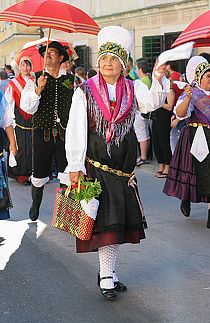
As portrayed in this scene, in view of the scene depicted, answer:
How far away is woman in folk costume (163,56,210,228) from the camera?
21.4 ft

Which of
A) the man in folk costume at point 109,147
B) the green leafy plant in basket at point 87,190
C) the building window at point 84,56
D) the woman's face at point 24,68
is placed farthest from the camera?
A: the building window at point 84,56

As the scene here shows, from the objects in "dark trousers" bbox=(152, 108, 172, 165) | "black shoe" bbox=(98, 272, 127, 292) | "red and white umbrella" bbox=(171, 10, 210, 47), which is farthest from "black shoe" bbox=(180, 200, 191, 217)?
"dark trousers" bbox=(152, 108, 172, 165)

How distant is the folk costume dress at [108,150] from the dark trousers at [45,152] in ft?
6.54

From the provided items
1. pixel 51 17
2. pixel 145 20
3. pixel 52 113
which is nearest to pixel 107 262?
pixel 52 113

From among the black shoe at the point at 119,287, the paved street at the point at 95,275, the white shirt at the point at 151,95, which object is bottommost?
the paved street at the point at 95,275

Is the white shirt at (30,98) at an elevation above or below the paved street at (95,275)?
above

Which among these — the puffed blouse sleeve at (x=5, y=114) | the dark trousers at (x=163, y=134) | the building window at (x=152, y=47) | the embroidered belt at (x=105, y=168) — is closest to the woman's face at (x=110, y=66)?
the embroidered belt at (x=105, y=168)

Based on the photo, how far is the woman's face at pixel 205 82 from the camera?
6.57 metres

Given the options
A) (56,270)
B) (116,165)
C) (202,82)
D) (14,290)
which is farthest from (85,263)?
(202,82)

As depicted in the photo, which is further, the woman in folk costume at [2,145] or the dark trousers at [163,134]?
the dark trousers at [163,134]

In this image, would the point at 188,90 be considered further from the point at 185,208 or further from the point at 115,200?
the point at 115,200

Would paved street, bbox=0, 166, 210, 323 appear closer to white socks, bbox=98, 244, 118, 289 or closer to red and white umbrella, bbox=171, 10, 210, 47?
white socks, bbox=98, 244, 118, 289

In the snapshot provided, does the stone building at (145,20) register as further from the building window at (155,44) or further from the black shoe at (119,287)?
the black shoe at (119,287)

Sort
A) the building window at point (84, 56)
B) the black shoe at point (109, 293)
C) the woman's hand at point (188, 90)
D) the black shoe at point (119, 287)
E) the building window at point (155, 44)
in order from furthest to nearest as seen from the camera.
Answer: the building window at point (84, 56), the building window at point (155, 44), the woman's hand at point (188, 90), the black shoe at point (119, 287), the black shoe at point (109, 293)
